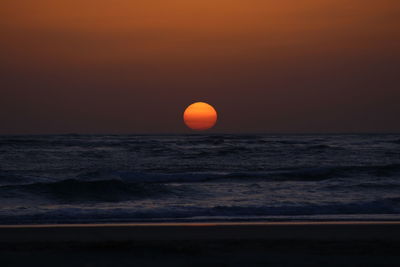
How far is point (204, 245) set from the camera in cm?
561

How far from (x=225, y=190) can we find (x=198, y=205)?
12.3 ft

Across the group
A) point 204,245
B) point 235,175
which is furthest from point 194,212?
point 235,175

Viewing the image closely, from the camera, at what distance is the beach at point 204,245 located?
4.86 m

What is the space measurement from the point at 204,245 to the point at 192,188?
33.7 ft

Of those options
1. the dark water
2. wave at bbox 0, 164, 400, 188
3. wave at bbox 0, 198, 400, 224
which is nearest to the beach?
the dark water

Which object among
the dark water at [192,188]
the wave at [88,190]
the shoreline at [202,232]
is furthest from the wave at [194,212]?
the wave at [88,190]

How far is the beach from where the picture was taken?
4.86 metres

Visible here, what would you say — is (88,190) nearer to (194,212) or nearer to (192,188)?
(192,188)

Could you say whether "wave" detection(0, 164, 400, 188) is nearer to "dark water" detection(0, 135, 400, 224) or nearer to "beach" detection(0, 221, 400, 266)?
"dark water" detection(0, 135, 400, 224)

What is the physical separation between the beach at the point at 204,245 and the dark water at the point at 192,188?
6.67 feet

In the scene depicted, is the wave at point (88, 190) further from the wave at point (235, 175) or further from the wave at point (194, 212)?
the wave at point (194, 212)

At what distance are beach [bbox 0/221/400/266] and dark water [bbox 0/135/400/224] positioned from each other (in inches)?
80.0

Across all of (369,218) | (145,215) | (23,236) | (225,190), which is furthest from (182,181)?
(23,236)

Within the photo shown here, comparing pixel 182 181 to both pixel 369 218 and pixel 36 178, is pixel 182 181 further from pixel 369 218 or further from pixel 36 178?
pixel 369 218
